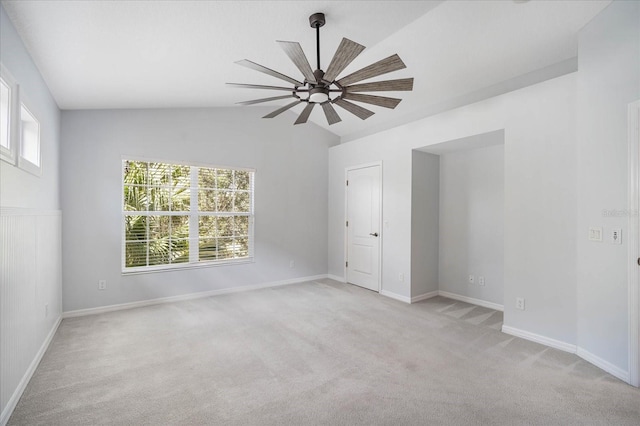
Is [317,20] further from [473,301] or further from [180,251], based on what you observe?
[473,301]

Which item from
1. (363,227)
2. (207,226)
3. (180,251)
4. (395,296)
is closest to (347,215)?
(363,227)

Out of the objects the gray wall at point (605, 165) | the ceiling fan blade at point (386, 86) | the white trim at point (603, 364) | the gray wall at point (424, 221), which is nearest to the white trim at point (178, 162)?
the gray wall at point (424, 221)

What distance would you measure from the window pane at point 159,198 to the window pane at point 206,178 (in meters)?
0.48

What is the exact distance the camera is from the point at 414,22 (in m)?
2.97

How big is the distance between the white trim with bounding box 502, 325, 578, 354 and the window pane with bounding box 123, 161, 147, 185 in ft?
15.9

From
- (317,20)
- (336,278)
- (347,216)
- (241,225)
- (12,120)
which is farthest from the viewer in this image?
(336,278)

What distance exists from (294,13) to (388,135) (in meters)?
2.76

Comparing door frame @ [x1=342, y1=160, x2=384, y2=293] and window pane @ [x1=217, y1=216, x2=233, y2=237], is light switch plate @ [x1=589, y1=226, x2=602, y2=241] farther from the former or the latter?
window pane @ [x1=217, y1=216, x2=233, y2=237]

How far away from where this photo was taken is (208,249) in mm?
4883

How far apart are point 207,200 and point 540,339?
4547 millimetres

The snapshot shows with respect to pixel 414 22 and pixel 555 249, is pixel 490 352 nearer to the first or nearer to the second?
pixel 555 249

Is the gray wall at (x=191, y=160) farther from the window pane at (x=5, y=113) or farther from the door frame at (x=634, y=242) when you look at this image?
the door frame at (x=634, y=242)

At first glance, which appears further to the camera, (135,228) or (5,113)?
(135,228)

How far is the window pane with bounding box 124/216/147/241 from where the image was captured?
4242mm
